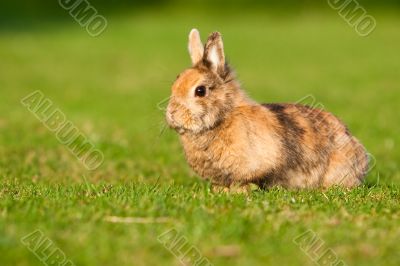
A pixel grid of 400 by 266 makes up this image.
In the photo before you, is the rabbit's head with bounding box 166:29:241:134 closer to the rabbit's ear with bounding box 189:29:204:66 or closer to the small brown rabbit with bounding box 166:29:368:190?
the small brown rabbit with bounding box 166:29:368:190

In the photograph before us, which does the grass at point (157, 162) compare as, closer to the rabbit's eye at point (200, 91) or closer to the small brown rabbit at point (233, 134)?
the small brown rabbit at point (233, 134)

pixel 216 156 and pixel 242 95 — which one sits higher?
pixel 242 95

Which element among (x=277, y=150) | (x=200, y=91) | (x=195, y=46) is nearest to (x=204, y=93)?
(x=200, y=91)

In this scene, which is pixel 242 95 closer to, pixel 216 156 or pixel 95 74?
pixel 216 156

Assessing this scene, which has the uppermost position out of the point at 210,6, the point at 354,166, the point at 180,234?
the point at 210,6

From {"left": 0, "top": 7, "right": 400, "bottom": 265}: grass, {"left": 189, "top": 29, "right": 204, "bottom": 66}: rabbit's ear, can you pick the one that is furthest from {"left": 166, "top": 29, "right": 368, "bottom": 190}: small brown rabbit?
{"left": 0, "top": 7, "right": 400, "bottom": 265}: grass

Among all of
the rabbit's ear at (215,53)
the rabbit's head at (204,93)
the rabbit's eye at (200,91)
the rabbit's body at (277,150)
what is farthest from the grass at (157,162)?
the rabbit's ear at (215,53)

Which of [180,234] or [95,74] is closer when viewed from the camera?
[180,234]

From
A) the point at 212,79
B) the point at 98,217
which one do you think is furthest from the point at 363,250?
the point at 212,79
